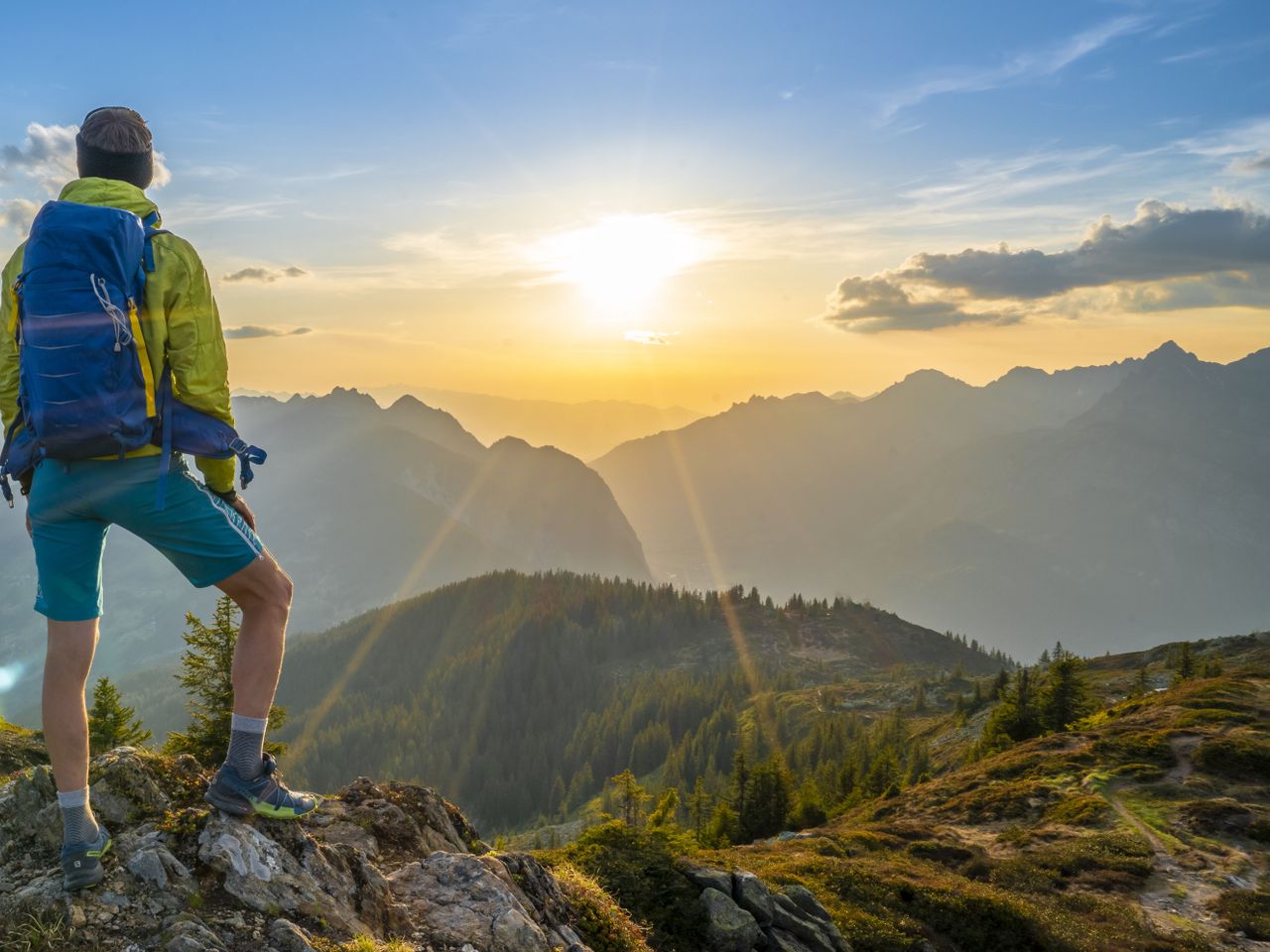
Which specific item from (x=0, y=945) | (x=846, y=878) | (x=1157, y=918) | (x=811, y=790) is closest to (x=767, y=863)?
(x=846, y=878)

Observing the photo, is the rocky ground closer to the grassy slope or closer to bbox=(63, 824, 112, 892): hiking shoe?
bbox=(63, 824, 112, 892): hiking shoe

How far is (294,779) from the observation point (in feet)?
574

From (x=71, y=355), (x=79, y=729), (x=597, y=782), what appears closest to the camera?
(x=71, y=355)

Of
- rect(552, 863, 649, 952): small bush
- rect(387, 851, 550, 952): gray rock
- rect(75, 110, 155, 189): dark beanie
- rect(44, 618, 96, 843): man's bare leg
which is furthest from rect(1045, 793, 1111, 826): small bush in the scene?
rect(75, 110, 155, 189): dark beanie

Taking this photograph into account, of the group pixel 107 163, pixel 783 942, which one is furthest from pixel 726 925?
pixel 107 163

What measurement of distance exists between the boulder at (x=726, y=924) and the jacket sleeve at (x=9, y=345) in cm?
1326

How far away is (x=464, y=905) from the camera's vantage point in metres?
7.96

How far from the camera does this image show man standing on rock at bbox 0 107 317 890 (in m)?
4.97

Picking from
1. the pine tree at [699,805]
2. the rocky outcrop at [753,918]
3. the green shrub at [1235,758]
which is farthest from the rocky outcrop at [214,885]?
the pine tree at [699,805]

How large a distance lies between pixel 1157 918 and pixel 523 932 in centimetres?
2600

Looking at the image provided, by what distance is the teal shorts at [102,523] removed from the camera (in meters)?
5.12

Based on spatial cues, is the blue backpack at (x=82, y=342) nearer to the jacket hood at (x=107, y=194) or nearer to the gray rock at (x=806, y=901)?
the jacket hood at (x=107, y=194)

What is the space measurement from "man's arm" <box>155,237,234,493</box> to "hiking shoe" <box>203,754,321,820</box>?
2.81 meters

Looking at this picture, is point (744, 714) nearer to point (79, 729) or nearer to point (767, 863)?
point (767, 863)
